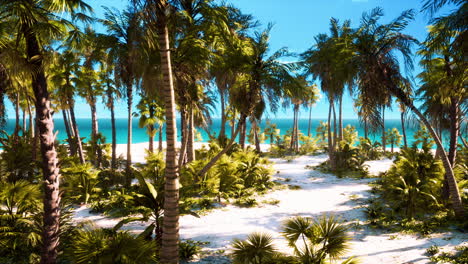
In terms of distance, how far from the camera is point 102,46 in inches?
447

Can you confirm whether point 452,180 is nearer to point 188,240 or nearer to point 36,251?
point 188,240

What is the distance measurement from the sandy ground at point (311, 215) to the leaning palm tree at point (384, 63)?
3.15 meters

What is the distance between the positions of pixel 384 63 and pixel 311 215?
6.27 meters

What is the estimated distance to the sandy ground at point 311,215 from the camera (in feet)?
23.0

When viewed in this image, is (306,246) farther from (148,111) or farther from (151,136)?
(148,111)

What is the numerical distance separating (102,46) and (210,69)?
4.97m

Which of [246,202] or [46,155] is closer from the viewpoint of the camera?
[46,155]

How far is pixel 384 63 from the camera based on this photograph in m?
8.76

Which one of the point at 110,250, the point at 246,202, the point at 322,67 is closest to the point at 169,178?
the point at 110,250

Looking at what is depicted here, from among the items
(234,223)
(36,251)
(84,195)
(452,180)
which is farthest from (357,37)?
(84,195)

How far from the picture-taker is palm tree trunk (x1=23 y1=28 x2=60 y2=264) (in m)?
5.38

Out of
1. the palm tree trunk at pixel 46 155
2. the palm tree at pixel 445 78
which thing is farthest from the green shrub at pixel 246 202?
the palm tree at pixel 445 78

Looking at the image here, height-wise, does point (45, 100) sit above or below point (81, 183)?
above

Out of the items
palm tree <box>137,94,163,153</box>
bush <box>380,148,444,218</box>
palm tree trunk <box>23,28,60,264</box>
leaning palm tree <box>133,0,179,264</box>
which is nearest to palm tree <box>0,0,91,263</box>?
palm tree trunk <box>23,28,60,264</box>
